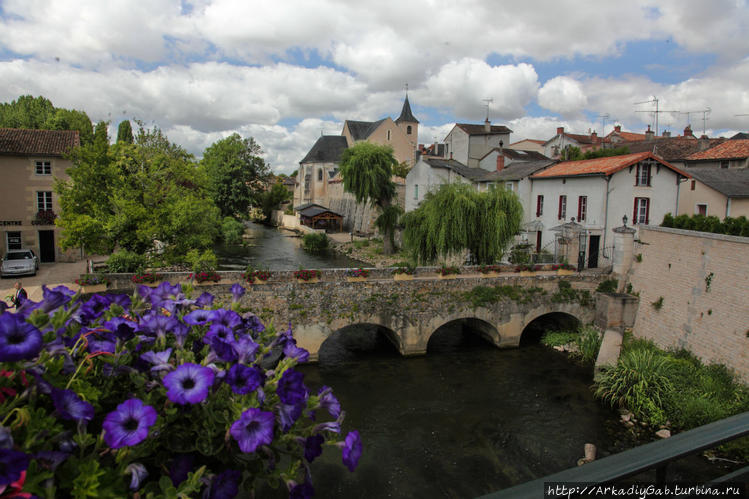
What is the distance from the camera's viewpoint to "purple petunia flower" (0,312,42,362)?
5.39 feet

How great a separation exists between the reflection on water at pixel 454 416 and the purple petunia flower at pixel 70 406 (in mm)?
9569

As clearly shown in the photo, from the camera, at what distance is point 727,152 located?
3288 centimetres

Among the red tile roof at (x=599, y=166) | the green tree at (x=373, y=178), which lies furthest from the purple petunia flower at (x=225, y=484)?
the green tree at (x=373, y=178)

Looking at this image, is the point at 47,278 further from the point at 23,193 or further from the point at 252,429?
the point at 252,429

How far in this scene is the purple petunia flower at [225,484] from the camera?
80.4 inches

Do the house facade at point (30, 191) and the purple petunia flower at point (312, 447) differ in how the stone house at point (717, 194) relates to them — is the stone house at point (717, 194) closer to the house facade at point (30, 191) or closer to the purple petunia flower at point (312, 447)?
the purple petunia flower at point (312, 447)

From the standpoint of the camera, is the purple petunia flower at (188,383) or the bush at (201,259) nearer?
the purple petunia flower at (188,383)

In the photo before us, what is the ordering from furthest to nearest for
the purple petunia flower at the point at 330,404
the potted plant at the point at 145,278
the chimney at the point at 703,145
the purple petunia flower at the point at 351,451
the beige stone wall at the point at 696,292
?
the chimney at the point at 703,145
the beige stone wall at the point at 696,292
the potted plant at the point at 145,278
the purple petunia flower at the point at 330,404
the purple petunia flower at the point at 351,451

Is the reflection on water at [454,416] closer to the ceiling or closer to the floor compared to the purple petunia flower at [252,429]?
closer to the floor

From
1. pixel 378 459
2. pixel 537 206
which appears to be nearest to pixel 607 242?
pixel 537 206

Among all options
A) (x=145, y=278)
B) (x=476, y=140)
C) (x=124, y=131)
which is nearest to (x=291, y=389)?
(x=145, y=278)

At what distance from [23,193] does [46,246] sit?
114 inches

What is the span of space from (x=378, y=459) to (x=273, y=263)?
83.7 feet

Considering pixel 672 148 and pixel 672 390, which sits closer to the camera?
pixel 672 390
